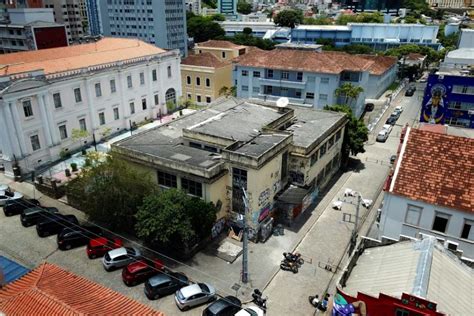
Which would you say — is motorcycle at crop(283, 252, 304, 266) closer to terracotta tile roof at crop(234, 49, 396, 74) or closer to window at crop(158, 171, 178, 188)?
window at crop(158, 171, 178, 188)

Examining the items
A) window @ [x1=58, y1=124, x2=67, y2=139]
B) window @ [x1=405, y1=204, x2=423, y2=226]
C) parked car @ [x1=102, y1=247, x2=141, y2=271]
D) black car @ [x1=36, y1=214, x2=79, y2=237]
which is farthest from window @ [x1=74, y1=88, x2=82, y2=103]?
window @ [x1=405, y1=204, x2=423, y2=226]

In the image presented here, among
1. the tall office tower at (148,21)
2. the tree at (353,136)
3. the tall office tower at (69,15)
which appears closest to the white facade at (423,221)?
the tree at (353,136)

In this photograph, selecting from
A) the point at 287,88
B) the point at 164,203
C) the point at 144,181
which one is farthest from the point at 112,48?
the point at 164,203

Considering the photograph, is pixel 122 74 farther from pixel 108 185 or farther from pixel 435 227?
pixel 435 227

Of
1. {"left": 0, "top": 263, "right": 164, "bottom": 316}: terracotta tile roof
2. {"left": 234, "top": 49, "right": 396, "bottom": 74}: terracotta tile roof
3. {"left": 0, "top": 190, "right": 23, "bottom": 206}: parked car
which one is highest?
{"left": 234, "top": 49, "right": 396, "bottom": 74}: terracotta tile roof

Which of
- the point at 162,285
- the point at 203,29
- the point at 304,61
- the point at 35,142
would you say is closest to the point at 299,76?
the point at 304,61

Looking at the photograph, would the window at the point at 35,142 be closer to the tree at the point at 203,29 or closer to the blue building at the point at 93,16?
the tree at the point at 203,29
